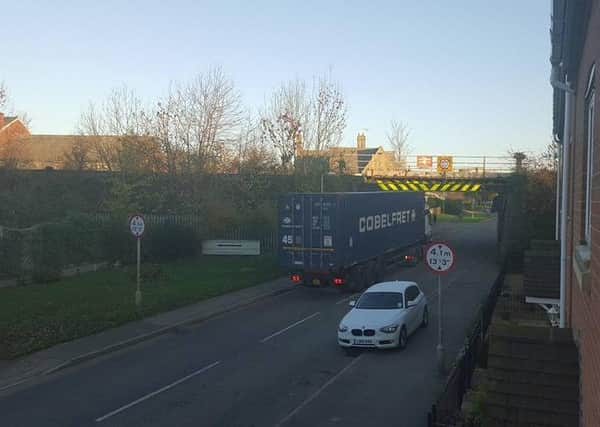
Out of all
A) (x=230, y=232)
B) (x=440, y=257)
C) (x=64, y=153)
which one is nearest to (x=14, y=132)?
(x=64, y=153)

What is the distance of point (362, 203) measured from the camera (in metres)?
24.7

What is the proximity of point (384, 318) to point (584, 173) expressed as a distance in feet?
29.4

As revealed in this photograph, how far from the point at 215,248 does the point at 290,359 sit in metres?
19.1

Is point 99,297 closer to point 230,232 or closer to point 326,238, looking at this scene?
point 326,238

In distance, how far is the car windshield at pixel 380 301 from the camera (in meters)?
15.8

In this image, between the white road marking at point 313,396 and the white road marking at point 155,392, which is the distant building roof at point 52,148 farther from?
the white road marking at point 313,396

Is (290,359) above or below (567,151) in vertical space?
below

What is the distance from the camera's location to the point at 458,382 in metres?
10.1

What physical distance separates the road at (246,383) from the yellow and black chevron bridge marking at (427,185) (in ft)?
71.2

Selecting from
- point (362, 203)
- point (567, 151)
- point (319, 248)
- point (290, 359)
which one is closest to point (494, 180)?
point (362, 203)

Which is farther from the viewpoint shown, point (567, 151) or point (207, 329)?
point (207, 329)

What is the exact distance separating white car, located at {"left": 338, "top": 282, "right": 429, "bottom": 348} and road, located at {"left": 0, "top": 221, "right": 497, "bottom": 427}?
0.35 meters

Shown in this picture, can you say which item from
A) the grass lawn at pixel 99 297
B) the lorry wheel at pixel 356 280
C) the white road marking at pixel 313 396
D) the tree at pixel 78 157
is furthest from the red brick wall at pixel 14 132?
the white road marking at pixel 313 396

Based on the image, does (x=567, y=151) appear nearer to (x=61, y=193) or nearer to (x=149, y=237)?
(x=149, y=237)
